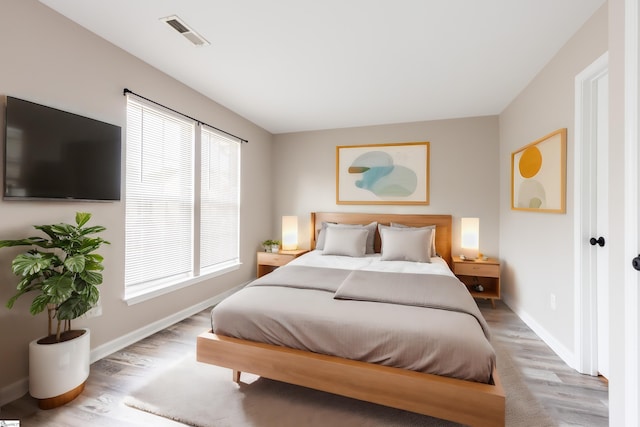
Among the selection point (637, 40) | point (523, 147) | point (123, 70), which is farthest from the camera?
point (523, 147)

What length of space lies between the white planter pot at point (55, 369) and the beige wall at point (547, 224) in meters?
3.49

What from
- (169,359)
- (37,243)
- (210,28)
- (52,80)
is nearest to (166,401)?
(169,359)

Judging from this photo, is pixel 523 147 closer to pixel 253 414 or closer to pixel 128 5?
pixel 253 414

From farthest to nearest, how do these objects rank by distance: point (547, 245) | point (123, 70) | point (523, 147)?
point (523, 147), point (547, 245), point (123, 70)

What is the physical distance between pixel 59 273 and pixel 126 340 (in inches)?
39.5

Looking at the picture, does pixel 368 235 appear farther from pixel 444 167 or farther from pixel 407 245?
pixel 444 167

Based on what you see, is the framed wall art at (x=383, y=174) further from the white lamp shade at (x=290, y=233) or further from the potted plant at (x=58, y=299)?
the potted plant at (x=58, y=299)

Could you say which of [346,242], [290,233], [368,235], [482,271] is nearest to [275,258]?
[290,233]

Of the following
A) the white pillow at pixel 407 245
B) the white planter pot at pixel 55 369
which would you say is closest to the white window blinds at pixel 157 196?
the white planter pot at pixel 55 369

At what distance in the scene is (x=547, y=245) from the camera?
2.41 m

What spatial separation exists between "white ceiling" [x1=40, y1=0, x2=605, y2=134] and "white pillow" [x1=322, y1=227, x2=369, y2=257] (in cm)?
165

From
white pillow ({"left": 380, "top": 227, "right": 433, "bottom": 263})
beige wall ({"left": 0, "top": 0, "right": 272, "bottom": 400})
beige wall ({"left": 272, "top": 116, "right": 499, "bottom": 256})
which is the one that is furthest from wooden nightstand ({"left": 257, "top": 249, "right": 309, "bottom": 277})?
white pillow ({"left": 380, "top": 227, "right": 433, "bottom": 263})

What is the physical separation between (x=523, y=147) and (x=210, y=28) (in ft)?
10.3

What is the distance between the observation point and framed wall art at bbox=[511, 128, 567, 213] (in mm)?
2150
